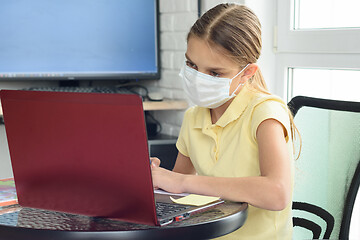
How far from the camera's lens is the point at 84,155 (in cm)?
91

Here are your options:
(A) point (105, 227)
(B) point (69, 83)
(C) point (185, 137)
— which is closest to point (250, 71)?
(C) point (185, 137)

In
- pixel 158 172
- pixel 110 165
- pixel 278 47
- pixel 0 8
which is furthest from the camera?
pixel 0 8

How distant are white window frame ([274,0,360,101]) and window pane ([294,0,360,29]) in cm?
3

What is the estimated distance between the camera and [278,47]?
83.3 inches

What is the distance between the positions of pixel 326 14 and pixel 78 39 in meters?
Answer: 1.12

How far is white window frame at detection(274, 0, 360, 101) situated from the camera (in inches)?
69.7

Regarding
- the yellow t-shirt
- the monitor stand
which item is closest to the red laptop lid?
the yellow t-shirt

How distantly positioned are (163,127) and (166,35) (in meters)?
0.45

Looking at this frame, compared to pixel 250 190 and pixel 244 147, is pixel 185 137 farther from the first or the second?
pixel 250 190

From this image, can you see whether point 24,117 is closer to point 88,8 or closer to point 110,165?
point 110,165

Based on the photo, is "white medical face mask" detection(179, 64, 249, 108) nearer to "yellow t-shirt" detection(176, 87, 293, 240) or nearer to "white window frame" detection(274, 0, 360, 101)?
"yellow t-shirt" detection(176, 87, 293, 240)

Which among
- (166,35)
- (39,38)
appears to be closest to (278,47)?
(166,35)

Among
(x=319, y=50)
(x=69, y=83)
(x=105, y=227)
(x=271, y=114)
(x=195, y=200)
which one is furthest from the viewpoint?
(x=69, y=83)

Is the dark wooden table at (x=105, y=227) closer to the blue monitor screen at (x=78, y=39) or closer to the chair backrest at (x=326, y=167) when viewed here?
the chair backrest at (x=326, y=167)
